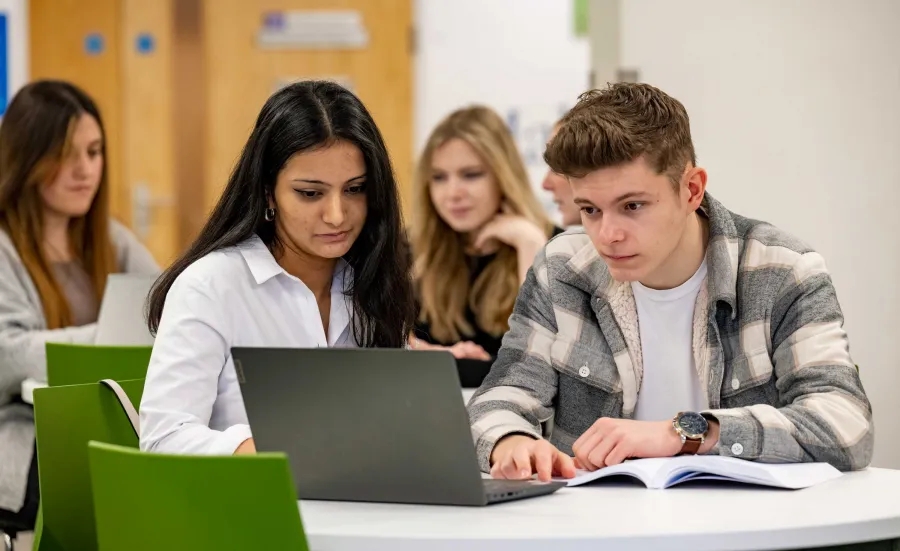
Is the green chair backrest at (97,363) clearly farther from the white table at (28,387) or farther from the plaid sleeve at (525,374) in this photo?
the plaid sleeve at (525,374)

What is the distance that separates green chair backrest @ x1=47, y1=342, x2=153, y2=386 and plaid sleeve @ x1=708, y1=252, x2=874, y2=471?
129cm

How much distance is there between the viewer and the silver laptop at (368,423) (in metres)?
1.51

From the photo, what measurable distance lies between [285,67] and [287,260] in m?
4.70

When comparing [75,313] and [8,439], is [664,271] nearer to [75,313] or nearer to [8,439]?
[8,439]

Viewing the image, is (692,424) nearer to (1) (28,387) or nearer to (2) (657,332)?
(2) (657,332)

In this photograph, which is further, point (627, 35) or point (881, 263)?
point (627, 35)

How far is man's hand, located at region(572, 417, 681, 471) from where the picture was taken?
1.83 metres

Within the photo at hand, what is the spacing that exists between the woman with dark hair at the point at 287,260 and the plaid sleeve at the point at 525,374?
26cm

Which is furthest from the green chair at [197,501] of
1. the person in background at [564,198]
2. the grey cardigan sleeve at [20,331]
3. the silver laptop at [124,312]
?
the person in background at [564,198]

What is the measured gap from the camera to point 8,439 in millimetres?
3193

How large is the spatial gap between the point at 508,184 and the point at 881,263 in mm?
1248

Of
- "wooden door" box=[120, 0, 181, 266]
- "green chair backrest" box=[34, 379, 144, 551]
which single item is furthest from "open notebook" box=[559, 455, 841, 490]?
"wooden door" box=[120, 0, 181, 266]

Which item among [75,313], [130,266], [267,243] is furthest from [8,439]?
[267,243]

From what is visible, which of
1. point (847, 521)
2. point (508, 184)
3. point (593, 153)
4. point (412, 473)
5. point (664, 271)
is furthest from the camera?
point (508, 184)
